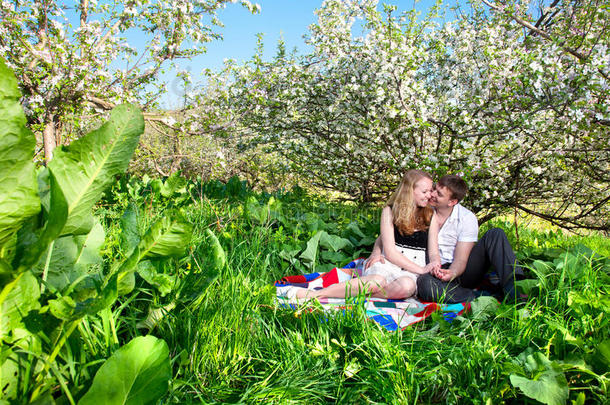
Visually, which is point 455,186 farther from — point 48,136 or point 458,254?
point 48,136

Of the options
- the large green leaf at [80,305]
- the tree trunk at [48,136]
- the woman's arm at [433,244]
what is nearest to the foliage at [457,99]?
the woman's arm at [433,244]

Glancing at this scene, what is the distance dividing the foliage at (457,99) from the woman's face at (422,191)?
101cm

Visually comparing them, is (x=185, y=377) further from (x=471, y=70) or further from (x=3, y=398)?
(x=471, y=70)

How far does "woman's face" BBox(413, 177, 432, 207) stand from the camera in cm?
344

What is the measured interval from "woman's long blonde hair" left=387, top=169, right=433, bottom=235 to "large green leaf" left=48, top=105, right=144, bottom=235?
2.73m

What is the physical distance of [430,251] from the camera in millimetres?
3455

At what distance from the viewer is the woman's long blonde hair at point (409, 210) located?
3.47m

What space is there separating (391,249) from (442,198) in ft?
2.18

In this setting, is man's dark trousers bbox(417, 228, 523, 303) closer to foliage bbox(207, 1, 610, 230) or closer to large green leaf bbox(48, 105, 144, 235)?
Answer: foliage bbox(207, 1, 610, 230)

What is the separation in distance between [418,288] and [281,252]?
1208 millimetres

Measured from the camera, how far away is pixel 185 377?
1543mm

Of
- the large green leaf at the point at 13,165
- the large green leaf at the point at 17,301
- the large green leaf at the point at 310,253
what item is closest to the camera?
the large green leaf at the point at 13,165

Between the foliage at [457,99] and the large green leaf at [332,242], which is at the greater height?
the foliage at [457,99]

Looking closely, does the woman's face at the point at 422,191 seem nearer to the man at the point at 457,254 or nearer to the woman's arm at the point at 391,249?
the man at the point at 457,254
